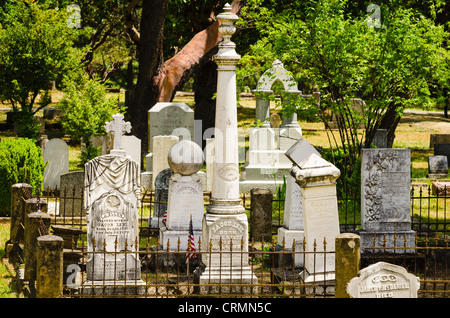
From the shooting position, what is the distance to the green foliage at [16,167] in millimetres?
15477

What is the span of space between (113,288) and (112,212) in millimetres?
1101

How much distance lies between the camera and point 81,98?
84.7 feet

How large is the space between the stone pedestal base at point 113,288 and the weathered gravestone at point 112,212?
10 cm

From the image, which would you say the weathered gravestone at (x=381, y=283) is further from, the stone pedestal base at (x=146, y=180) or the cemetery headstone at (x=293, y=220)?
the stone pedestal base at (x=146, y=180)

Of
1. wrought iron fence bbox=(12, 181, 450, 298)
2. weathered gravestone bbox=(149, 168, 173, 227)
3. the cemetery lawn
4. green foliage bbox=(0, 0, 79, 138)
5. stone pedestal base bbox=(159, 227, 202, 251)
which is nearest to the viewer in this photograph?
wrought iron fence bbox=(12, 181, 450, 298)

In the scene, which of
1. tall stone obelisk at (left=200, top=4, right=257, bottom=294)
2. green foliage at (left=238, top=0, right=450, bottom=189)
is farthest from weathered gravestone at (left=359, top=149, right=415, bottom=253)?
green foliage at (left=238, top=0, right=450, bottom=189)

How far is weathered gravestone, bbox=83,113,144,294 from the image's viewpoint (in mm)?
10805

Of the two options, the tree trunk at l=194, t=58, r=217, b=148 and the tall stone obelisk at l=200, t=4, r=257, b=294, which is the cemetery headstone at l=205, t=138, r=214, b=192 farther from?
the tall stone obelisk at l=200, t=4, r=257, b=294

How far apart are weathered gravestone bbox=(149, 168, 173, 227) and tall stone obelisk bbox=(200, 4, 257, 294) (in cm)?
327

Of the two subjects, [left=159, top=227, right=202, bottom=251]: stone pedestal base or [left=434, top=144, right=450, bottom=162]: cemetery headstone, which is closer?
[left=159, top=227, right=202, bottom=251]: stone pedestal base

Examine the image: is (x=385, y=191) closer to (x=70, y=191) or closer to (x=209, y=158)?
(x=70, y=191)

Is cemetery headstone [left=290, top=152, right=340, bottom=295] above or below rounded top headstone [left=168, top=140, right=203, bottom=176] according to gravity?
below

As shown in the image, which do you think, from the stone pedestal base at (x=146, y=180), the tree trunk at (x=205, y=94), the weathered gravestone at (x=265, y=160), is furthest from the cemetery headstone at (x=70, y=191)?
the tree trunk at (x=205, y=94)
